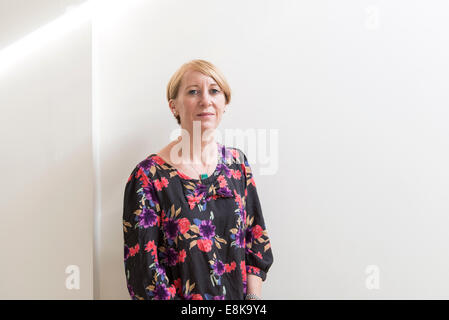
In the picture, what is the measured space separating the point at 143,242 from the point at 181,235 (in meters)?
0.12

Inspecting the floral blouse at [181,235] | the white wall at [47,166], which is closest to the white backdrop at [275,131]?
the white wall at [47,166]

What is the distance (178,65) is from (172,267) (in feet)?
2.50

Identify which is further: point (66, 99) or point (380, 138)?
point (380, 138)

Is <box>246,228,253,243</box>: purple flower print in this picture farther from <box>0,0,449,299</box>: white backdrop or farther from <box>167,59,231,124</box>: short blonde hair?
<box>167,59,231,124</box>: short blonde hair

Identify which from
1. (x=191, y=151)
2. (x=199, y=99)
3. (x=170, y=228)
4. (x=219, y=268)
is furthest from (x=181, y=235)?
(x=199, y=99)

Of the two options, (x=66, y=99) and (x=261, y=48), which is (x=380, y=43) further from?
(x=66, y=99)

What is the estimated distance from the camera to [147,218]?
1.23 metres

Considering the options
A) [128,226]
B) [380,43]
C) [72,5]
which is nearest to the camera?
[128,226]

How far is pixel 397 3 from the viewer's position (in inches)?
61.7

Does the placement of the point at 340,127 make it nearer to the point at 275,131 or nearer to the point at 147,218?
the point at 275,131

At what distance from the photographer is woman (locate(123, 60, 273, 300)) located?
122 centimetres

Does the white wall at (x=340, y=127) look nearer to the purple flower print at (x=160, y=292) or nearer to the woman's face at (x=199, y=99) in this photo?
the woman's face at (x=199, y=99)

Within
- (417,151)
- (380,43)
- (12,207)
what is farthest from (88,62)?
(417,151)

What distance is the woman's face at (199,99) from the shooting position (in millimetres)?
1267
